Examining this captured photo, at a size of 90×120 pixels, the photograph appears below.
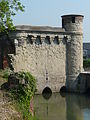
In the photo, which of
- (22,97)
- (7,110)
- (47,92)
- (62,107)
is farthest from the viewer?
(47,92)

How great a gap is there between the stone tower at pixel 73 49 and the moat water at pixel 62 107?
92.3 inches

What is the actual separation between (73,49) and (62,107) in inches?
329

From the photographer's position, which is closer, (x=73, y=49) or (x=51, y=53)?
(x=51, y=53)

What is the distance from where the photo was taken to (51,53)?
27.4 m

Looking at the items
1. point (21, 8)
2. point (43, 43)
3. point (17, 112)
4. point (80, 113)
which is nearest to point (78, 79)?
point (43, 43)

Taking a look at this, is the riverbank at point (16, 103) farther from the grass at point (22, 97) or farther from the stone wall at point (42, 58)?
the stone wall at point (42, 58)

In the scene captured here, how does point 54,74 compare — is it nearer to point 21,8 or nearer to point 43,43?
point 43,43

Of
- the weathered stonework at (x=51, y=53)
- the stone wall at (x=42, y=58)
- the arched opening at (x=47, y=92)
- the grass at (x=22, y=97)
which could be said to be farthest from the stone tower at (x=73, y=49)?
the grass at (x=22, y=97)

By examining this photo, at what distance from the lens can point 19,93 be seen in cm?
1083

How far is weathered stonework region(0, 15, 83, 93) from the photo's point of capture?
83.6 feet

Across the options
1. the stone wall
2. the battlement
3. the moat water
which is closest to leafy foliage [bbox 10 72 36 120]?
the moat water

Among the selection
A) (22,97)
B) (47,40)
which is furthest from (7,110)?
(47,40)

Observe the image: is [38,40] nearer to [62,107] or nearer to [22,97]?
[62,107]

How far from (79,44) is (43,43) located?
3.82 meters
